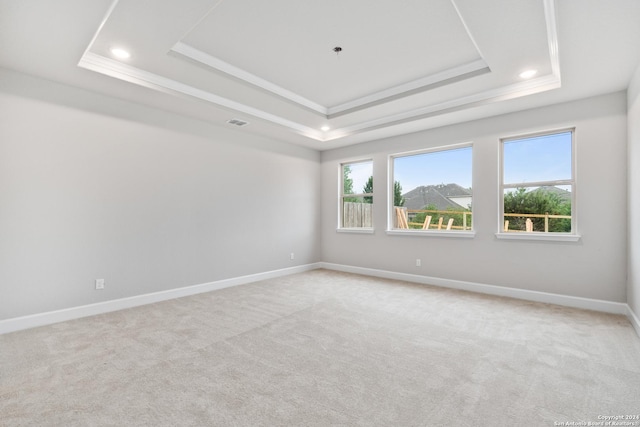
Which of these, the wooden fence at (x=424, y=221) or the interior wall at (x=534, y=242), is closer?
the interior wall at (x=534, y=242)

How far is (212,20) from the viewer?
262 cm

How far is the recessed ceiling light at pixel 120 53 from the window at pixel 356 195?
13.9ft

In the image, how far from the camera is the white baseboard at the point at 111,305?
300cm

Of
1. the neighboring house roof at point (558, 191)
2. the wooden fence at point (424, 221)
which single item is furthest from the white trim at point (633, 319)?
the neighboring house roof at point (558, 191)

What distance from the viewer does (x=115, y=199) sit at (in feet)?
12.0

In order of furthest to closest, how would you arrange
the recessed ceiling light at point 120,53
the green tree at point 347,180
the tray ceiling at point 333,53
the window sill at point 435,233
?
the green tree at point 347,180 < the window sill at point 435,233 < the recessed ceiling light at point 120,53 < the tray ceiling at point 333,53

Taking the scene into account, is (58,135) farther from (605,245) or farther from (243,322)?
(605,245)

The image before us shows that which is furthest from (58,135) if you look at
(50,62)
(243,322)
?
(243,322)

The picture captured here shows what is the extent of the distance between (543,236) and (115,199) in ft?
18.1

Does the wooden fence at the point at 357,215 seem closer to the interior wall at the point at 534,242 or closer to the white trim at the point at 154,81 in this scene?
the interior wall at the point at 534,242

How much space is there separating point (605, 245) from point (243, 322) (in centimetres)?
435

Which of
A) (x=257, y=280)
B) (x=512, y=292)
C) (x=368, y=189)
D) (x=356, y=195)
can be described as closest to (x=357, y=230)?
(x=356, y=195)

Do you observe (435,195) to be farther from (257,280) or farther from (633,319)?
(257,280)

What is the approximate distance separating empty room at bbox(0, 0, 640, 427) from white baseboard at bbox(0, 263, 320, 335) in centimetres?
2
